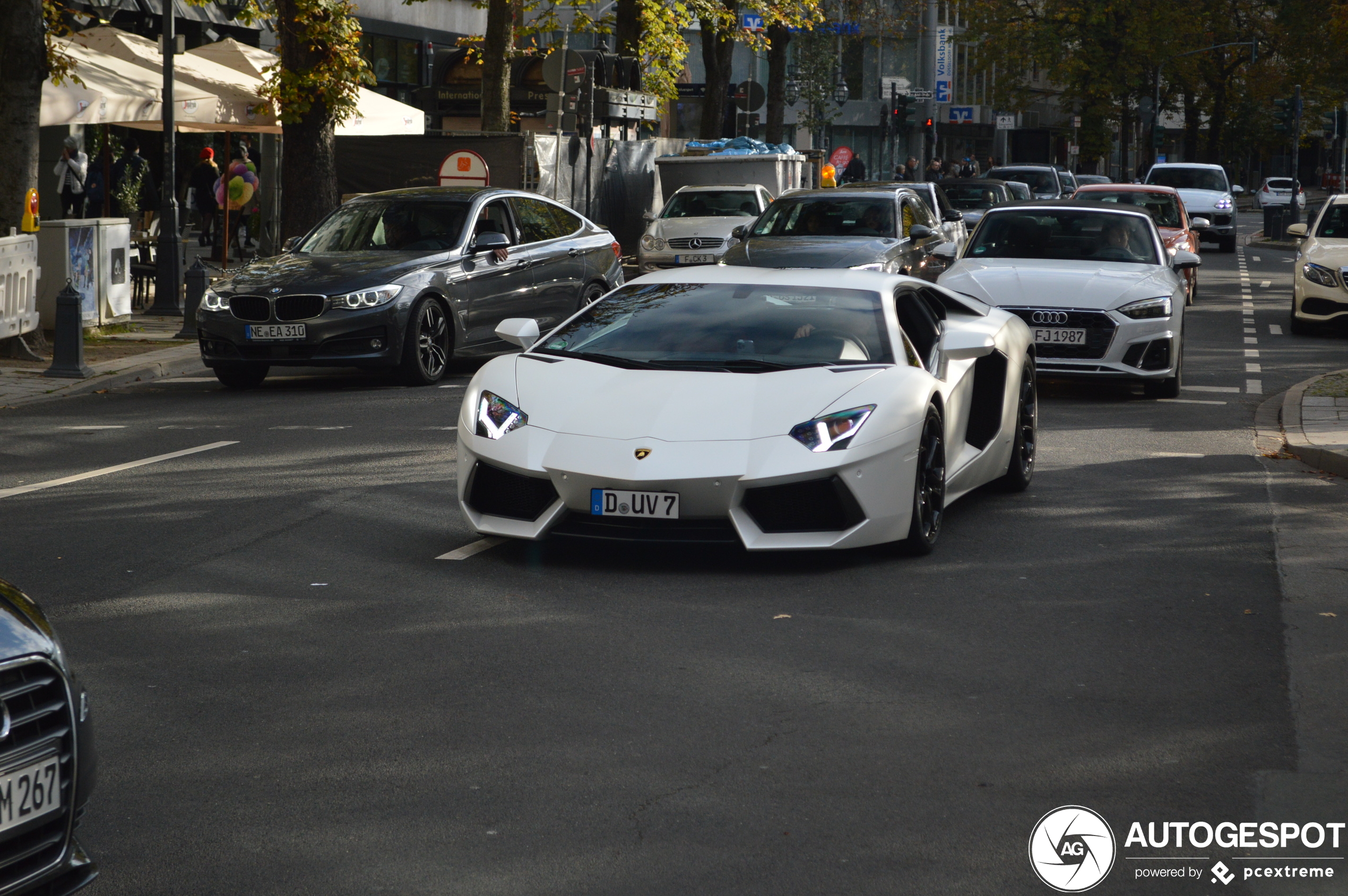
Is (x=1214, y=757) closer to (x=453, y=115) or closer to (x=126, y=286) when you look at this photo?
(x=126, y=286)

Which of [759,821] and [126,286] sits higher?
[126,286]

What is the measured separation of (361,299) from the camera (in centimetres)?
1380

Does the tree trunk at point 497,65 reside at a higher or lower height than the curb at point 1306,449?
higher

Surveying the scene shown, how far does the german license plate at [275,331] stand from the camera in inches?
541

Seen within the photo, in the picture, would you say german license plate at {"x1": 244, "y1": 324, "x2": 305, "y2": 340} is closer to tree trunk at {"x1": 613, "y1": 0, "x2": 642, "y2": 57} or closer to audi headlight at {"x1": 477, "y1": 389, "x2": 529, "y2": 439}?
audi headlight at {"x1": 477, "y1": 389, "x2": 529, "y2": 439}

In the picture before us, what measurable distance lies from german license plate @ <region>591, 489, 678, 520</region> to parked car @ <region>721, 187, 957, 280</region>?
1162 centimetres

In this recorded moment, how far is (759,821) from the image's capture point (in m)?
4.23

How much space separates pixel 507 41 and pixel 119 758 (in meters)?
21.7

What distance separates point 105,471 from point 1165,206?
59.4 ft

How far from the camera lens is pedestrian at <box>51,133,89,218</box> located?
82.8 ft

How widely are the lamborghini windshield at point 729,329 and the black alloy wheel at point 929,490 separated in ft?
1.32

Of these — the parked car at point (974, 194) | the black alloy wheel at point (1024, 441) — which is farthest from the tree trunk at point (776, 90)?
the black alloy wheel at point (1024, 441)

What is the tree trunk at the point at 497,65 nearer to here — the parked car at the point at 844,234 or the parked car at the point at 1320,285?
the parked car at the point at 844,234

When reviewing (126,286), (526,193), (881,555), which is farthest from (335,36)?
(881,555)
